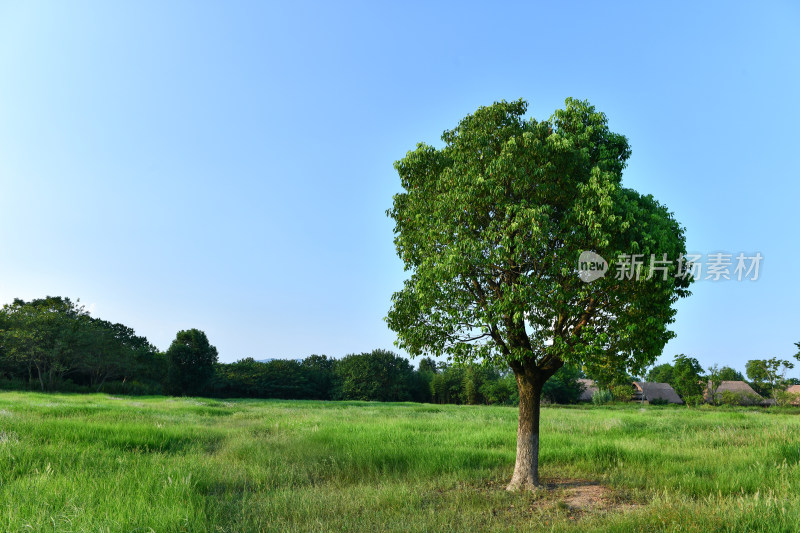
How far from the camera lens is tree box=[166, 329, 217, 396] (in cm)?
7550

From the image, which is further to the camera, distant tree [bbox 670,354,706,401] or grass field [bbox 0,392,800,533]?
distant tree [bbox 670,354,706,401]

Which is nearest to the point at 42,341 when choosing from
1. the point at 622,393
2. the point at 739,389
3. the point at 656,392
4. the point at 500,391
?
the point at 500,391

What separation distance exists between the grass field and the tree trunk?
60 cm

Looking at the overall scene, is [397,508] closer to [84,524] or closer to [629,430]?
[84,524]

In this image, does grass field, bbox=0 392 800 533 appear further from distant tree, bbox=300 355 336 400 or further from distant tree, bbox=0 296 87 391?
distant tree, bbox=300 355 336 400

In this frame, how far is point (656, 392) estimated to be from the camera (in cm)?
9344

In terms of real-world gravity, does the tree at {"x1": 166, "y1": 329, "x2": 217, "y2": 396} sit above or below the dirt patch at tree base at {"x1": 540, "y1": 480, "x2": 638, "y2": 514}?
below

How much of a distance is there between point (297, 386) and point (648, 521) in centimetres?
8624

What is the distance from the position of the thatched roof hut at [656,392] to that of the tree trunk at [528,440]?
306 ft

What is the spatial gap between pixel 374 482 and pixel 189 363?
75.2 m

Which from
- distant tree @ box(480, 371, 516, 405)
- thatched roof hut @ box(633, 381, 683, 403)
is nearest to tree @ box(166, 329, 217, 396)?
distant tree @ box(480, 371, 516, 405)

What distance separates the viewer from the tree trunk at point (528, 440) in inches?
439

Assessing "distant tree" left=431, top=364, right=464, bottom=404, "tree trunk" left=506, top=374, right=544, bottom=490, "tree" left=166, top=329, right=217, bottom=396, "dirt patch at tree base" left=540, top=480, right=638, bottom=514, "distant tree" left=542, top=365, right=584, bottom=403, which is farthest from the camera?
"distant tree" left=431, top=364, right=464, bottom=404

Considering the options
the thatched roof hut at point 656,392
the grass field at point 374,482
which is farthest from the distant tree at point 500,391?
the grass field at point 374,482
